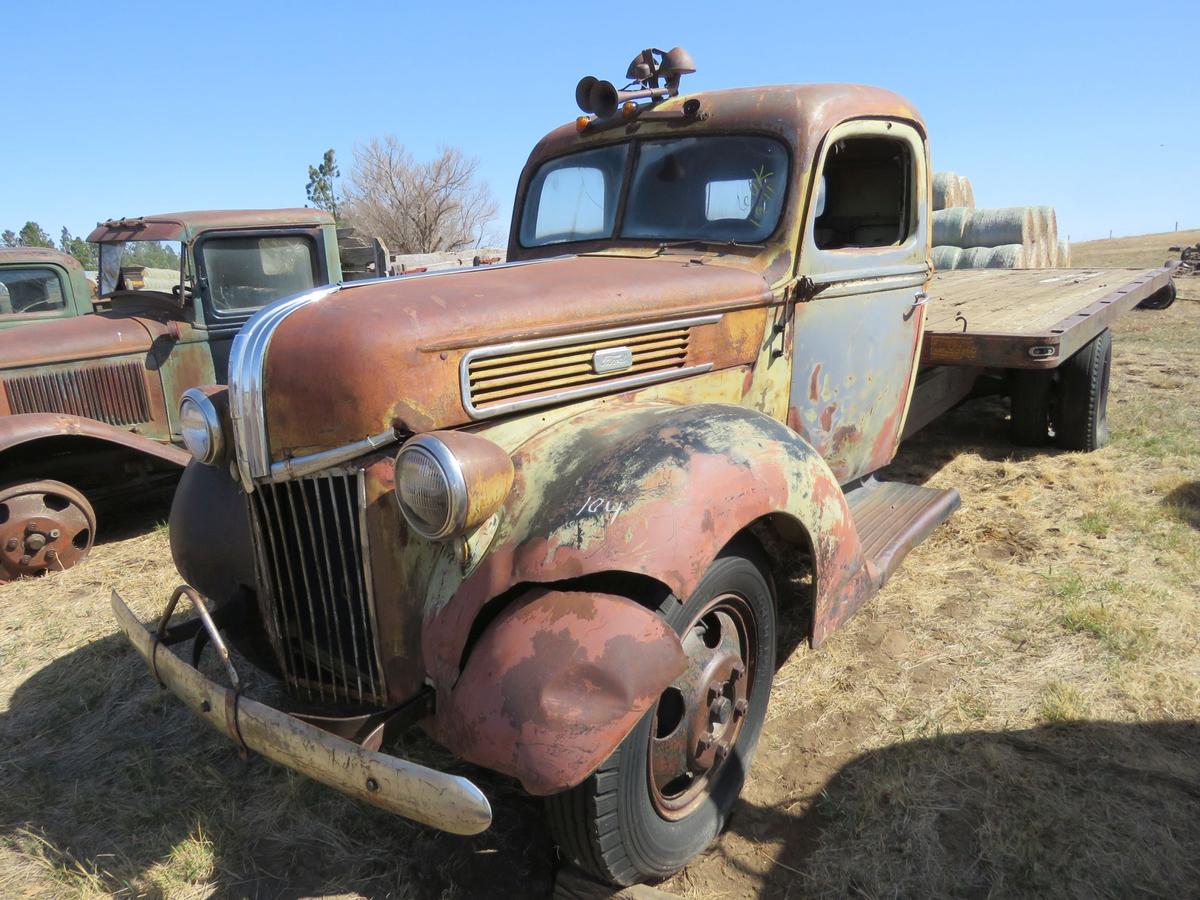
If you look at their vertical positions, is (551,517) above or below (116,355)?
below

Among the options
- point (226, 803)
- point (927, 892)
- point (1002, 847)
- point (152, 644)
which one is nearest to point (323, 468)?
point (152, 644)

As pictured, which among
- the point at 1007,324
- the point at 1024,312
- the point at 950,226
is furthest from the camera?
the point at 950,226

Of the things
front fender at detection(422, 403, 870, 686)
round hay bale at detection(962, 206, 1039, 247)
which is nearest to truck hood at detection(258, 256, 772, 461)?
front fender at detection(422, 403, 870, 686)

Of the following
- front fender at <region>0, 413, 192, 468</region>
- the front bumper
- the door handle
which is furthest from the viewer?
front fender at <region>0, 413, 192, 468</region>

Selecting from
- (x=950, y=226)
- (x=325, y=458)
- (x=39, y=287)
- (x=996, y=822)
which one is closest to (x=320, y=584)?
(x=325, y=458)

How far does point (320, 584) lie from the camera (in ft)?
7.04

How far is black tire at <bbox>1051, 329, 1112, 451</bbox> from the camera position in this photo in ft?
16.8

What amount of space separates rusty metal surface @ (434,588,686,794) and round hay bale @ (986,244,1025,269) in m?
10.2

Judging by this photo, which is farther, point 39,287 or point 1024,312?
point 39,287

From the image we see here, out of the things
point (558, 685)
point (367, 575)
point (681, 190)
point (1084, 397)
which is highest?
point (681, 190)

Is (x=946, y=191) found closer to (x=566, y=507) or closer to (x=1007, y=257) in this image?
(x=1007, y=257)

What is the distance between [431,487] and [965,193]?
13135 millimetres

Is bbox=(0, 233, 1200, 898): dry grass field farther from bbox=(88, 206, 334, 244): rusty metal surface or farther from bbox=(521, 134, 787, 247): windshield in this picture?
bbox=(88, 206, 334, 244): rusty metal surface

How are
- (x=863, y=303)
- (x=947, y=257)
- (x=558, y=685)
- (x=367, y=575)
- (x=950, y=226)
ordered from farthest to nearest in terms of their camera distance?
(x=950, y=226) < (x=947, y=257) < (x=863, y=303) < (x=367, y=575) < (x=558, y=685)
